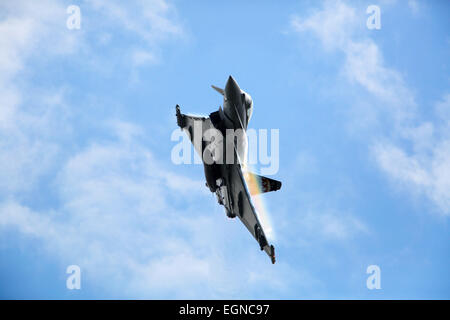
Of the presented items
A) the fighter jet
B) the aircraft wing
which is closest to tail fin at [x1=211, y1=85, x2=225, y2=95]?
the fighter jet

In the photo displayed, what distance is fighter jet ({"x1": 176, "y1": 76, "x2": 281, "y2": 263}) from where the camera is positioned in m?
43.7

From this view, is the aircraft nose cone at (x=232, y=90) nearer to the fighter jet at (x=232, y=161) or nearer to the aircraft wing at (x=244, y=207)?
the fighter jet at (x=232, y=161)

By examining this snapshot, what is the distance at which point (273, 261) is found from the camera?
40906 millimetres

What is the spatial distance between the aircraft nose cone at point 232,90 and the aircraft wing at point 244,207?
683 centimetres

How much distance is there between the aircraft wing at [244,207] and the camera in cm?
4222

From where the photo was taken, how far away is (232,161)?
44.1 meters

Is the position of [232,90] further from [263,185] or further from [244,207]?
[244,207]

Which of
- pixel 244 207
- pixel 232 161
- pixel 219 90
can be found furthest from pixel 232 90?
pixel 244 207

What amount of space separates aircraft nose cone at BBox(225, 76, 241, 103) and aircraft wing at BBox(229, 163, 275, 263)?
6830mm

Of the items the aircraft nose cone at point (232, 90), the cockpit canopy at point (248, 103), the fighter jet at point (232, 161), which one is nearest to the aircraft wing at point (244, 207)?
the fighter jet at point (232, 161)

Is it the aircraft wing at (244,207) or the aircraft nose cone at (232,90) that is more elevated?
the aircraft nose cone at (232,90)

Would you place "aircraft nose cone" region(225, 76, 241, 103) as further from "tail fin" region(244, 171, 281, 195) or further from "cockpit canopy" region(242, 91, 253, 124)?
"tail fin" region(244, 171, 281, 195)
